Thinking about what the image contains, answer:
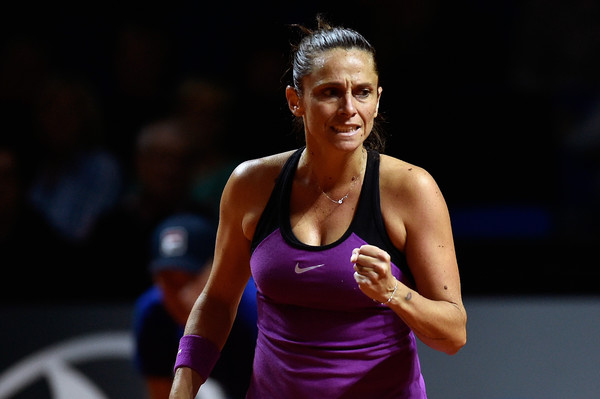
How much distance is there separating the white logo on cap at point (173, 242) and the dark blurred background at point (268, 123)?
2.79 ft

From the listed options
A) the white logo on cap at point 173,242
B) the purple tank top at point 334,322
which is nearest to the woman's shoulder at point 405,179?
the purple tank top at point 334,322

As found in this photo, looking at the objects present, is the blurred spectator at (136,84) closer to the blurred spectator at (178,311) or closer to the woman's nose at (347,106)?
the blurred spectator at (178,311)

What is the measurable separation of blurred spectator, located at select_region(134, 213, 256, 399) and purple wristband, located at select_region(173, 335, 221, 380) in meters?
0.77

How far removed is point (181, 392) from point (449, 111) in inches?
99.8

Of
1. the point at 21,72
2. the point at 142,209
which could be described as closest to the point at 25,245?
the point at 142,209

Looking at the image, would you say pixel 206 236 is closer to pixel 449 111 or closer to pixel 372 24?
pixel 449 111

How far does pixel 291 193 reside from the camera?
6.68ft

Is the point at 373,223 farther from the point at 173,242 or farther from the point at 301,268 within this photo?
the point at 173,242

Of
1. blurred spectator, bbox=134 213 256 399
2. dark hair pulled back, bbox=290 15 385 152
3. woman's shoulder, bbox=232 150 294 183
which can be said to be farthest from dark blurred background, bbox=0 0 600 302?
dark hair pulled back, bbox=290 15 385 152

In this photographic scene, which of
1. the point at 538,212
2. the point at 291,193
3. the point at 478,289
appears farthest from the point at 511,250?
the point at 291,193

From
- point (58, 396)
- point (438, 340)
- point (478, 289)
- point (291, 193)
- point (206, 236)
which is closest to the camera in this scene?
point (438, 340)

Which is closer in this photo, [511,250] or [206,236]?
[206,236]

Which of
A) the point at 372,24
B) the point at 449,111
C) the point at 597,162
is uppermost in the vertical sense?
the point at 372,24

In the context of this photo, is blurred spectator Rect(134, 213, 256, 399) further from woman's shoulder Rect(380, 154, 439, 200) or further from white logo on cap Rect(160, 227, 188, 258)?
woman's shoulder Rect(380, 154, 439, 200)
